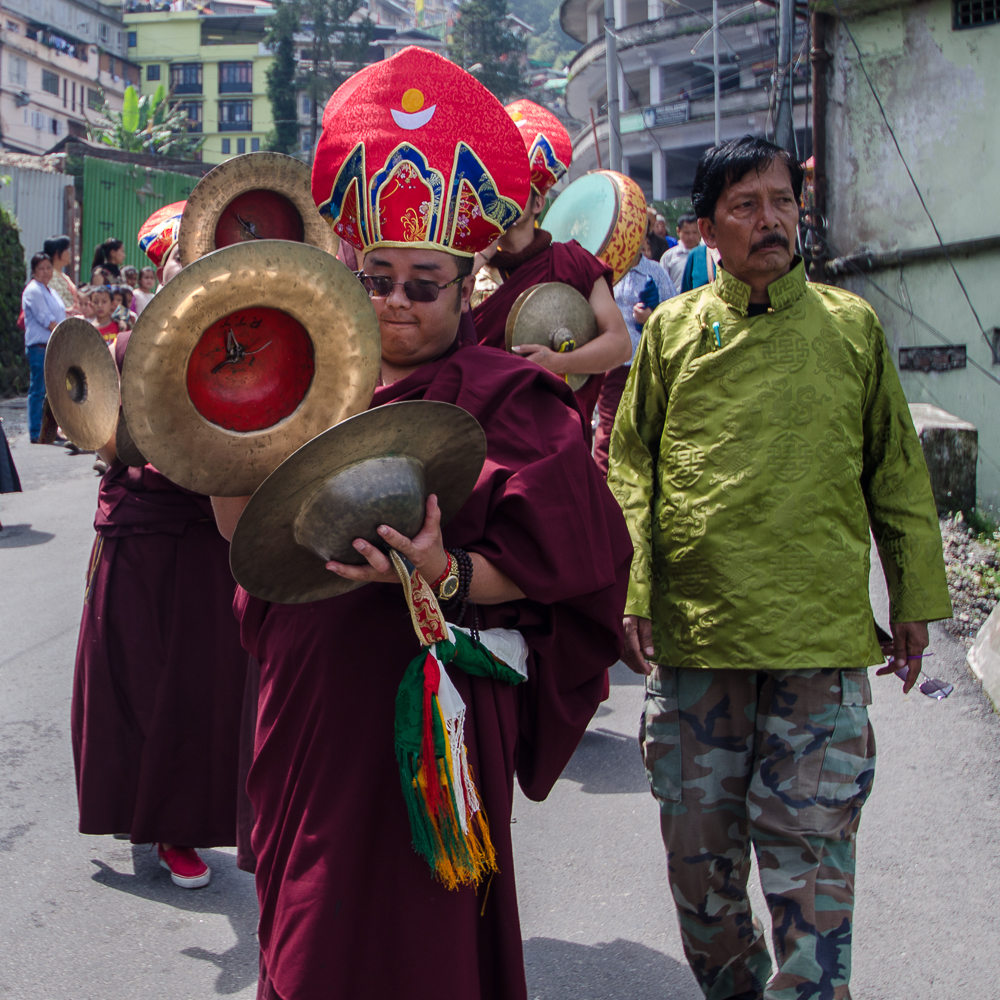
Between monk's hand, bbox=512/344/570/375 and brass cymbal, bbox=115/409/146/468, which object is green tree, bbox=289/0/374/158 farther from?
brass cymbal, bbox=115/409/146/468

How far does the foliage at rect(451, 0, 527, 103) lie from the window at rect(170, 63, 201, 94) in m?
24.6

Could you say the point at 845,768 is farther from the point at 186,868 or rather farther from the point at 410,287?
the point at 186,868

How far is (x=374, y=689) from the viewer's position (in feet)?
6.33

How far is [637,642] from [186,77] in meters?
80.5

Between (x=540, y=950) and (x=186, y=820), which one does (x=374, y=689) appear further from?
(x=186, y=820)

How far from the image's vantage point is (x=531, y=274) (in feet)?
13.0

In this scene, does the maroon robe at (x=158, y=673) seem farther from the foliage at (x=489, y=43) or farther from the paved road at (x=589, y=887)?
the foliage at (x=489, y=43)

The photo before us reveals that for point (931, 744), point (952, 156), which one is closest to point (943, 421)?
point (952, 156)

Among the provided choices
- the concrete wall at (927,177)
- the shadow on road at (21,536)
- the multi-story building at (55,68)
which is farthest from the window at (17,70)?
the concrete wall at (927,177)

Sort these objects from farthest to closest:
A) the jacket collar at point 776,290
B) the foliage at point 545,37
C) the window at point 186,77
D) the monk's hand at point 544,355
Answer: the foliage at point 545,37
the window at point 186,77
the monk's hand at point 544,355
the jacket collar at point 776,290

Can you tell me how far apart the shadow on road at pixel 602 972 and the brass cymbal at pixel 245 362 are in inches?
68.6

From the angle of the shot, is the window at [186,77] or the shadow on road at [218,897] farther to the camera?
the window at [186,77]

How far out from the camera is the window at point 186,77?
245 ft

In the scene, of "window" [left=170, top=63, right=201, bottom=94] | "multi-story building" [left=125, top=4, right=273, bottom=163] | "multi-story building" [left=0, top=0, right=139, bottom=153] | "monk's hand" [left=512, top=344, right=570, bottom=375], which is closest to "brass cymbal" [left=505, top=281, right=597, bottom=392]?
"monk's hand" [left=512, top=344, right=570, bottom=375]
